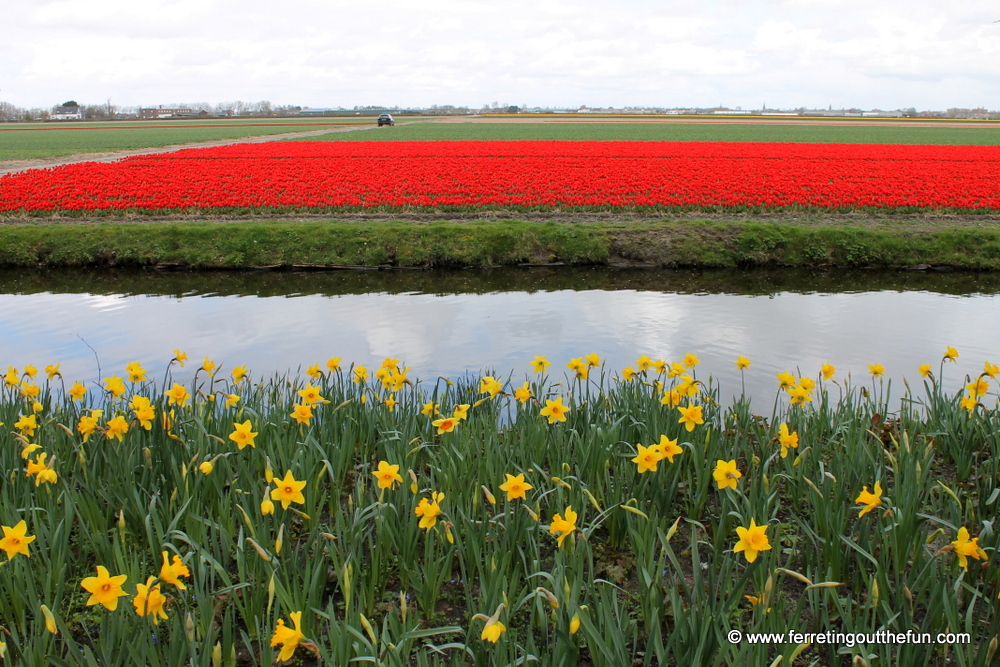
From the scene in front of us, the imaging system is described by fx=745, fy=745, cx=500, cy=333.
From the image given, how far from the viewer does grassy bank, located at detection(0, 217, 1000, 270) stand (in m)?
14.5

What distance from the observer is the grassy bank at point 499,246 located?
14547mm

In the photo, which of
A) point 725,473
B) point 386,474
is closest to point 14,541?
point 386,474

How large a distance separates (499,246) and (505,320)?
15.1 ft

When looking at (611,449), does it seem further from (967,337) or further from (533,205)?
(533,205)

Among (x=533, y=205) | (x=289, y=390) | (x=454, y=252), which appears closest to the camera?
(x=289, y=390)

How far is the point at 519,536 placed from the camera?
3289 millimetres

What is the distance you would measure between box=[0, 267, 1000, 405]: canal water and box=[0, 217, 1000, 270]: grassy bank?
0.52 m

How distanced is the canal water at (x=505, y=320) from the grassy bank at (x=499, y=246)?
518mm

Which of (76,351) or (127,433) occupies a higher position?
(127,433)

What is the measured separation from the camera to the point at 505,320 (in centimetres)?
1042

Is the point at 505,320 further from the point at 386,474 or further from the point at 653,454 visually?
the point at 386,474

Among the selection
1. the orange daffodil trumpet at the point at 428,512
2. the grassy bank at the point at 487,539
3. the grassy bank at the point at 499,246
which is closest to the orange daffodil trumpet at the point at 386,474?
the grassy bank at the point at 487,539

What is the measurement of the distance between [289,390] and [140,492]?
1.46 meters

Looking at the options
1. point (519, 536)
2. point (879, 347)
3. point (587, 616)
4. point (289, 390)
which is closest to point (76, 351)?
point (289, 390)
